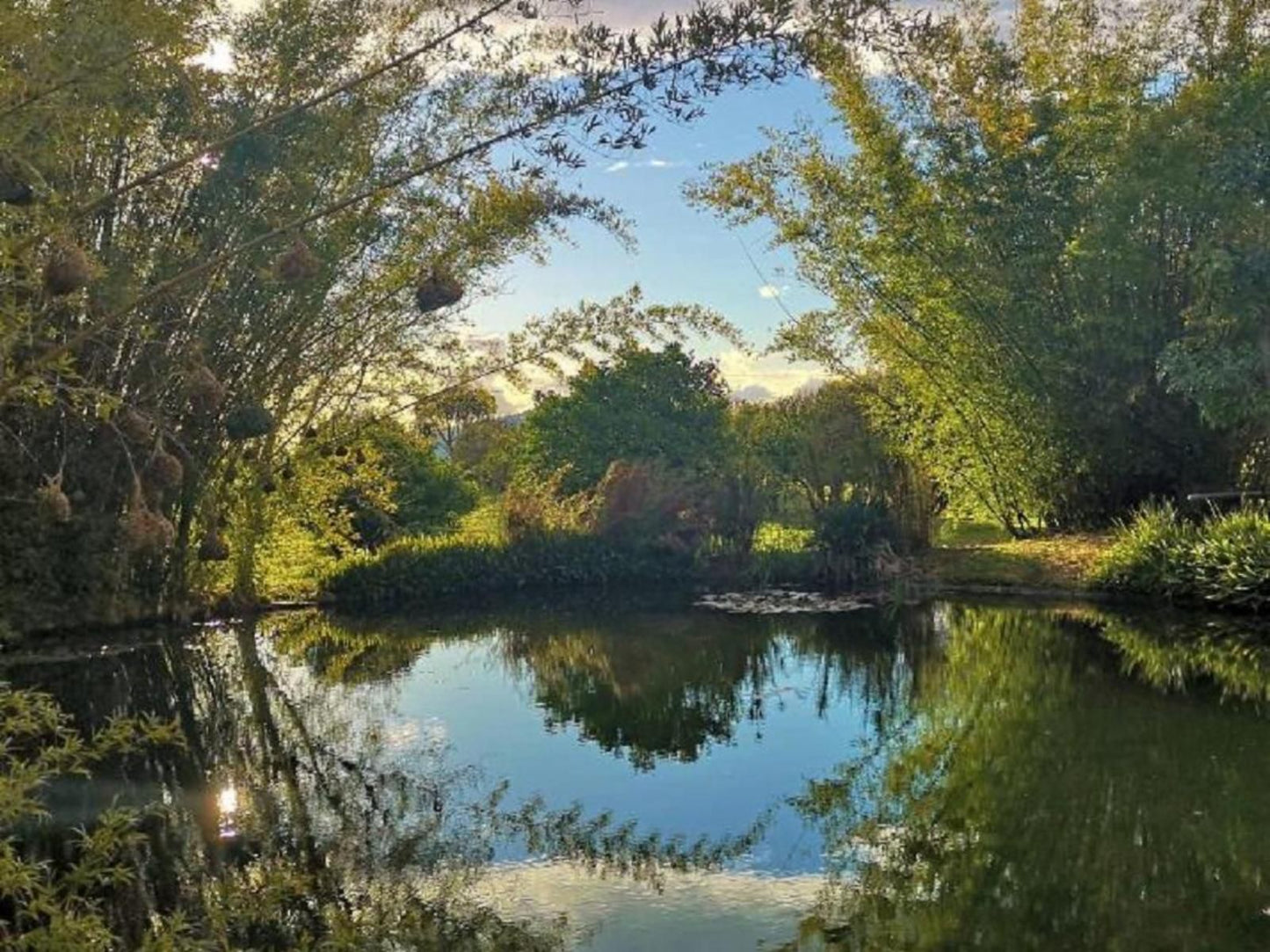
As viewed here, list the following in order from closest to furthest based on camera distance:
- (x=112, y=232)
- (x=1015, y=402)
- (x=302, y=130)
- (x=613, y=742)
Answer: (x=613, y=742)
(x=302, y=130)
(x=112, y=232)
(x=1015, y=402)

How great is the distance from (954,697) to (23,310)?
5.26 metres

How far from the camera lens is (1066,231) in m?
11.8

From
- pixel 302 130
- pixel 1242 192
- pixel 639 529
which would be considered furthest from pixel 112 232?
pixel 1242 192

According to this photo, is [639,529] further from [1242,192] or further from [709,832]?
[709,832]

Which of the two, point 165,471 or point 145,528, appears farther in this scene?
point 145,528

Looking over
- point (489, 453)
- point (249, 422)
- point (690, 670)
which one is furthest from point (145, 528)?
point (489, 453)

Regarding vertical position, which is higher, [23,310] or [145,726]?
[23,310]

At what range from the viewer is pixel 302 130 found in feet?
25.6

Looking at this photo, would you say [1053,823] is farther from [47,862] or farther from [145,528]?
[145,528]

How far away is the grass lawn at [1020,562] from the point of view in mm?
11180

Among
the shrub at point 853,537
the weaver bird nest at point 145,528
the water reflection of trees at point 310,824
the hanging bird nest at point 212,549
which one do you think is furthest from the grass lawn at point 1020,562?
the weaver bird nest at point 145,528

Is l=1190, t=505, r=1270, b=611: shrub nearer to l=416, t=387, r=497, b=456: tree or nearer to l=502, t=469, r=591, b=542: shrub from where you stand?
l=502, t=469, r=591, b=542: shrub

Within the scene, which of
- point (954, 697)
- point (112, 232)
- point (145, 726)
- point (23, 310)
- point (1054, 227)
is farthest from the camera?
point (1054, 227)

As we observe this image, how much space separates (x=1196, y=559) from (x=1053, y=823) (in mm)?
6271
